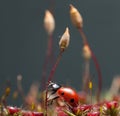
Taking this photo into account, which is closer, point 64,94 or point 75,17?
point 64,94

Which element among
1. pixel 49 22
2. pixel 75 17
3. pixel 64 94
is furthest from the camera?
pixel 49 22

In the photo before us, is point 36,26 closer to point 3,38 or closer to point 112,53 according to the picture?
point 3,38

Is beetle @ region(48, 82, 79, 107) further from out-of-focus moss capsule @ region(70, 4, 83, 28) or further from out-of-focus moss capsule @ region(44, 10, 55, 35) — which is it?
out-of-focus moss capsule @ region(44, 10, 55, 35)

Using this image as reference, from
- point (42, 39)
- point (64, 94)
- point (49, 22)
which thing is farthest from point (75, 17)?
point (42, 39)

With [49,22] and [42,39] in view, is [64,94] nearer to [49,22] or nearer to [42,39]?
[49,22]

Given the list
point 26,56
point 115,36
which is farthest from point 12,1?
point 115,36

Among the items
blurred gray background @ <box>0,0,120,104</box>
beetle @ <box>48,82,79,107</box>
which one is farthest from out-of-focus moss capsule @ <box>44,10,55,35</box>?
blurred gray background @ <box>0,0,120,104</box>

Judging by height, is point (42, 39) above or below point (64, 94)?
below
